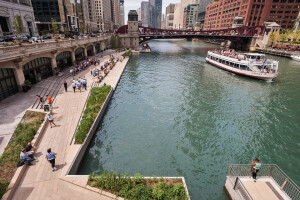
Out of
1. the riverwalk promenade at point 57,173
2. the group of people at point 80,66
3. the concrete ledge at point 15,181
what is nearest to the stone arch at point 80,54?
the group of people at point 80,66

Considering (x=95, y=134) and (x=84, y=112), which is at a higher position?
(x=84, y=112)

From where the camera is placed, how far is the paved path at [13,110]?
16.5 m

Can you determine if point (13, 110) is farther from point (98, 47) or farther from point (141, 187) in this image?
point (98, 47)

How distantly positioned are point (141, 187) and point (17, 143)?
1211cm

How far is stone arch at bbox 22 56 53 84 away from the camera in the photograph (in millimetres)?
29039

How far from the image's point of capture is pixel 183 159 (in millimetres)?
16953

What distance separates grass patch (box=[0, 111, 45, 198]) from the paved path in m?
0.65

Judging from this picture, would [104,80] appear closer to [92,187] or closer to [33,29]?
[92,187]

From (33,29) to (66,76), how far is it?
103 ft

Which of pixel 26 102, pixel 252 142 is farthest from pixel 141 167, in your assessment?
pixel 26 102

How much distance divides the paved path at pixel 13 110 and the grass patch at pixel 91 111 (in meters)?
6.30

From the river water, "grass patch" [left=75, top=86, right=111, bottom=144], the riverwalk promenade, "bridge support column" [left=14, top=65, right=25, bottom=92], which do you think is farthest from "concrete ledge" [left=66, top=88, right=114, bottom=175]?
"bridge support column" [left=14, top=65, right=25, bottom=92]

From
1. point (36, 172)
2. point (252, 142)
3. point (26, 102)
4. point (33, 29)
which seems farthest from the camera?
point (33, 29)

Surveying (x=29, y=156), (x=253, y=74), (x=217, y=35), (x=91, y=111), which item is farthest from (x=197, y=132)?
(x=217, y=35)
